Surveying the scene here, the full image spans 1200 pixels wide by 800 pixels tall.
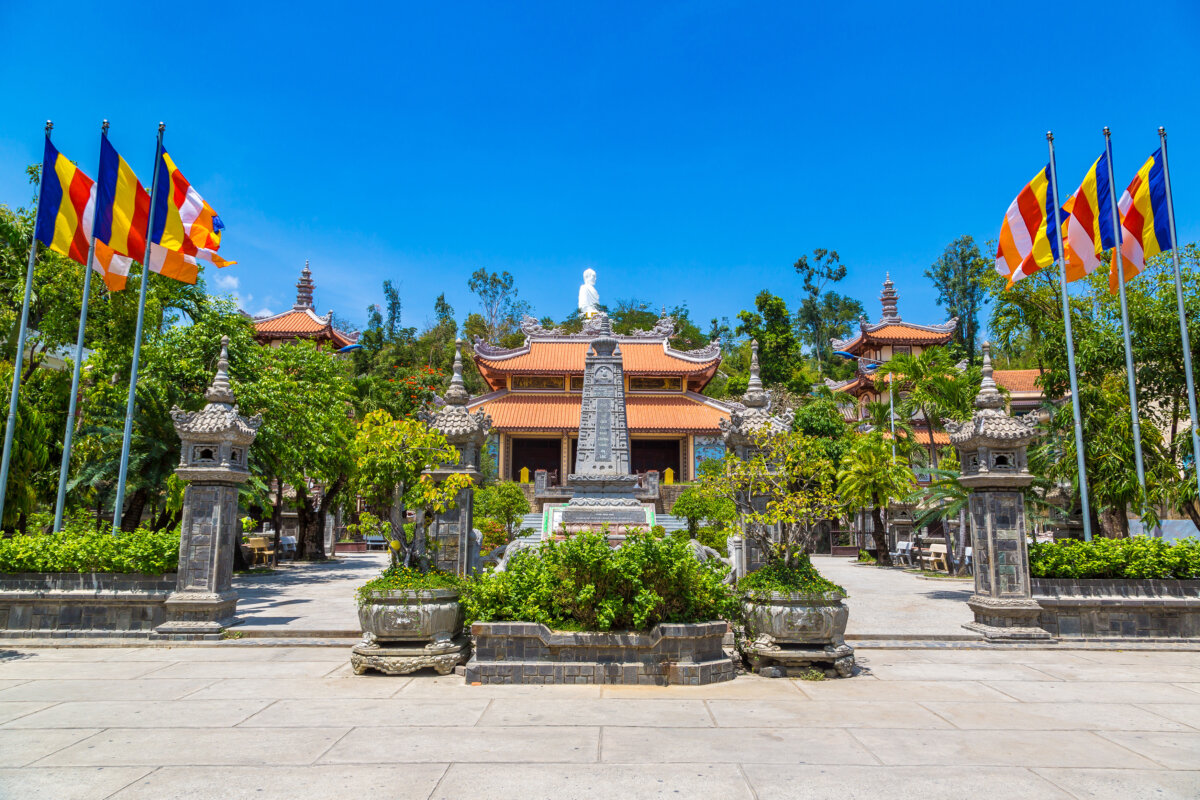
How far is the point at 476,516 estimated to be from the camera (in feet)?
72.9

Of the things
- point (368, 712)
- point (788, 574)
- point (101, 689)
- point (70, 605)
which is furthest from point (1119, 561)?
point (70, 605)

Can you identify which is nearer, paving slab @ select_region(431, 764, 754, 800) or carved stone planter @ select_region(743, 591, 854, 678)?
paving slab @ select_region(431, 764, 754, 800)

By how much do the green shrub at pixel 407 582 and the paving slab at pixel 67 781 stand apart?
3255 millimetres

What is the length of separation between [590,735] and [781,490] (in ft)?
13.9

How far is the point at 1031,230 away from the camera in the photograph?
45.0ft

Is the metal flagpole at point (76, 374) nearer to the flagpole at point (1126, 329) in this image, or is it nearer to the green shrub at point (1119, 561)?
the green shrub at point (1119, 561)

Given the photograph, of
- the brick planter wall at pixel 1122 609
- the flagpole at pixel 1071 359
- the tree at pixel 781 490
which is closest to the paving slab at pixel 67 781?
the tree at pixel 781 490

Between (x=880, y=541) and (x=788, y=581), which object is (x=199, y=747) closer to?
(x=788, y=581)

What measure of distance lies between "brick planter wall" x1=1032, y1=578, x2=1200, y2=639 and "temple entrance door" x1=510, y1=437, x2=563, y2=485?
32303 millimetres

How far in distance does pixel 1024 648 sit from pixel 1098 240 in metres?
8.10

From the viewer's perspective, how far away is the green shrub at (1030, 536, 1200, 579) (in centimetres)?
1002

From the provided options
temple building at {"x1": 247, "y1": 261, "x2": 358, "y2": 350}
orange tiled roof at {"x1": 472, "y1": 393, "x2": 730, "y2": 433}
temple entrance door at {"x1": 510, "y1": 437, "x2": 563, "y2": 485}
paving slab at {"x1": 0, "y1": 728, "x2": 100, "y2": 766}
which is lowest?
paving slab at {"x1": 0, "y1": 728, "x2": 100, "y2": 766}

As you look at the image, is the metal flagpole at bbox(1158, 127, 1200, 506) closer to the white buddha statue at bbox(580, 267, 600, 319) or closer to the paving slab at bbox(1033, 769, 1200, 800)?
the paving slab at bbox(1033, 769, 1200, 800)

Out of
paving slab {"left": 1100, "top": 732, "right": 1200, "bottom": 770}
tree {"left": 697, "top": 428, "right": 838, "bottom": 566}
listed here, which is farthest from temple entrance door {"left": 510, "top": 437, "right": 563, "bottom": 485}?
paving slab {"left": 1100, "top": 732, "right": 1200, "bottom": 770}
